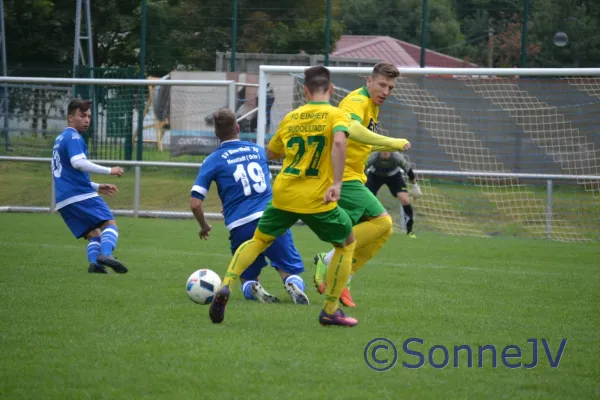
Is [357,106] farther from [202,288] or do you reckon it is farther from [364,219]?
[202,288]

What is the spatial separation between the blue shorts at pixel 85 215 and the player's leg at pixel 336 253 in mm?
3811

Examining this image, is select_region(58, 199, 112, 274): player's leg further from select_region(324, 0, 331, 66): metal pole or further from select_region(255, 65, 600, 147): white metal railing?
select_region(324, 0, 331, 66): metal pole

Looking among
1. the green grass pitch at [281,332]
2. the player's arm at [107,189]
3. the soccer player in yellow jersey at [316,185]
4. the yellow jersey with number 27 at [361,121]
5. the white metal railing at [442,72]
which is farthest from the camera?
the white metal railing at [442,72]

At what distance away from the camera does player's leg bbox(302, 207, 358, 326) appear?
5.94m

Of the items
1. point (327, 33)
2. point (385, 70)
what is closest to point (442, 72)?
point (385, 70)

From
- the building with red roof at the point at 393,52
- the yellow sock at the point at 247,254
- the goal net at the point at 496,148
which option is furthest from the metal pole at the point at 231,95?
the building with red roof at the point at 393,52

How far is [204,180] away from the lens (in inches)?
281

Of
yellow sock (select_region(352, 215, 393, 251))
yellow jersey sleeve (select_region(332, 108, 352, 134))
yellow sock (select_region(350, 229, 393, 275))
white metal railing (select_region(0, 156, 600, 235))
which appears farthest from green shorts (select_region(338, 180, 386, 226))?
white metal railing (select_region(0, 156, 600, 235))

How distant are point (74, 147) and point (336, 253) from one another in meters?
3.95

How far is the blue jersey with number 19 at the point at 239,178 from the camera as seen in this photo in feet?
24.0

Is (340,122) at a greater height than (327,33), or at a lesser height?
lesser

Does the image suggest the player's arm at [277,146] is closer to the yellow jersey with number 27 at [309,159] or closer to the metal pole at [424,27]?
the yellow jersey with number 27 at [309,159]

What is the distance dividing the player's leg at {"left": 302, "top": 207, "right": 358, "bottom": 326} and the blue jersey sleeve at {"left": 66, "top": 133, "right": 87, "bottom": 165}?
12.3 feet

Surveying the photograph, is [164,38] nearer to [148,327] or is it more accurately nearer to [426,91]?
[426,91]
